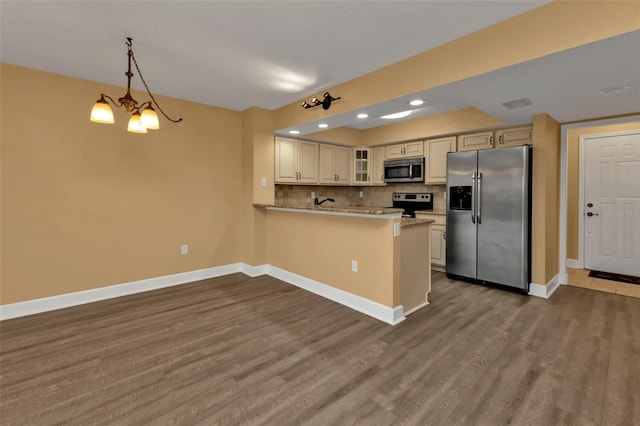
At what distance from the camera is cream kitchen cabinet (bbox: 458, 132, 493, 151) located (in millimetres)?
4228

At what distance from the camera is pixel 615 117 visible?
11.6 feet

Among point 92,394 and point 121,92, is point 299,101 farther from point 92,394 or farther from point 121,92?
point 92,394

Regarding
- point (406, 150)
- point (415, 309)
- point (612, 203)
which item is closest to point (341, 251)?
point (415, 309)

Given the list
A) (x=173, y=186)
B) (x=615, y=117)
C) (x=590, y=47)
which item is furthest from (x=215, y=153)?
(x=615, y=117)

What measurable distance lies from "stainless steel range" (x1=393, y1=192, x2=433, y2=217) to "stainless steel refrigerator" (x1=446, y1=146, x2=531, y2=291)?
96cm

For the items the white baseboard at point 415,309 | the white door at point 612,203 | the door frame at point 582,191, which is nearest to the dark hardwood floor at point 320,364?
the white baseboard at point 415,309

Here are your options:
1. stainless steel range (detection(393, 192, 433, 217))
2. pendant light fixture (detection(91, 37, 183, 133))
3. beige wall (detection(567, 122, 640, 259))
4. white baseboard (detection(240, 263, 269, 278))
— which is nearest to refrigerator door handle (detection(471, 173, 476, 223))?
stainless steel range (detection(393, 192, 433, 217))

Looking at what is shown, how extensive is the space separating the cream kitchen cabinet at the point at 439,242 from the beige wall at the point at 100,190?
3.11m

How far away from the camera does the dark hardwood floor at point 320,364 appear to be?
1.72m

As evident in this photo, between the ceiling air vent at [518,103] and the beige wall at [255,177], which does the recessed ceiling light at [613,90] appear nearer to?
the ceiling air vent at [518,103]

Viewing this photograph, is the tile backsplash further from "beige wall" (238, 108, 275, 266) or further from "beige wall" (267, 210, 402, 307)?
"beige wall" (267, 210, 402, 307)

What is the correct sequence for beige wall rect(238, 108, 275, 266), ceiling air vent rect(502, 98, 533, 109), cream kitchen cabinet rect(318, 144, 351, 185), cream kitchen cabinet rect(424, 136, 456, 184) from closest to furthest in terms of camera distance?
ceiling air vent rect(502, 98, 533, 109) → beige wall rect(238, 108, 275, 266) → cream kitchen cabinet rect(424, 136, 456, 184) → cream kitchen cabinet rect(318, 144, 351, 185)

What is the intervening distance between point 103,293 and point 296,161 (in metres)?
3.13

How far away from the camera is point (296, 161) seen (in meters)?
4.90
